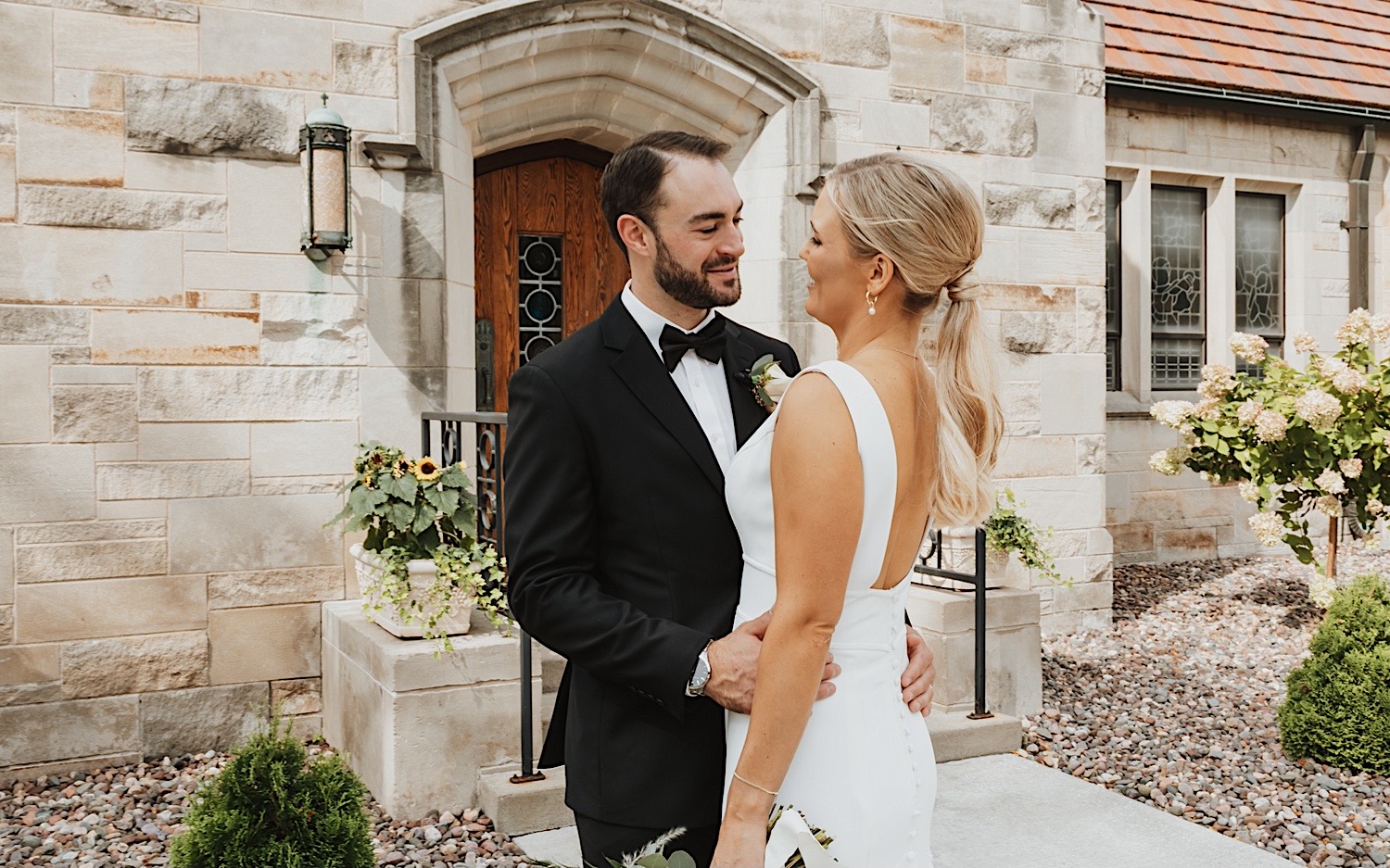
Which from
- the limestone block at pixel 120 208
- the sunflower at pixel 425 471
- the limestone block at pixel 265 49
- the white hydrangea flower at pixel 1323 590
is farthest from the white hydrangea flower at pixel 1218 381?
the limestone block at pixel 120 208

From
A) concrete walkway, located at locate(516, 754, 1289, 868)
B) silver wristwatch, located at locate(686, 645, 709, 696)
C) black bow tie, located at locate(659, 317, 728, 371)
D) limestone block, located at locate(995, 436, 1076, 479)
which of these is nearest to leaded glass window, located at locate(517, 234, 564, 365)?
limestone block, located at locate(995, 436, 1076, 479)

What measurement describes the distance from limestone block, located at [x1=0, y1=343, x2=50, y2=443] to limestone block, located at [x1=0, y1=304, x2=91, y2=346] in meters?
0.03

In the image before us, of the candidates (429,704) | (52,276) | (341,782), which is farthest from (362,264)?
(341,782)

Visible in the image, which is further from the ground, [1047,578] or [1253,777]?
[1047,578]

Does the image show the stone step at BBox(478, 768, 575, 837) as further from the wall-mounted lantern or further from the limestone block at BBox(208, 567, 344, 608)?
the wall-mounted lantern

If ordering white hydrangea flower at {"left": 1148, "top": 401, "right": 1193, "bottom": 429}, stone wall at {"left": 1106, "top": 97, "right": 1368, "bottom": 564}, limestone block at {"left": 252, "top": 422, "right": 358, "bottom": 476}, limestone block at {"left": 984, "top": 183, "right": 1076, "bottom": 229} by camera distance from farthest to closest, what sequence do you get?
stone wall at {"left": 1106, "top": 97, "right": 1368, "bottom": 564} → white hydrangea flower at {"left": 1148, "top": 401, "right": 1193, "bottom": 429} → limestone block at {"left": 984, "top": 183, "right": 1076, "bottom": 229} → limestone block at {"left": 252, "top": 422, "right": 358, "bottom": 476}

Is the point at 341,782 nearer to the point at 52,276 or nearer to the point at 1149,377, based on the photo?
the point at 52,276

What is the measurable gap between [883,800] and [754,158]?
4.85 metres

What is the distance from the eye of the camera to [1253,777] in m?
4.64

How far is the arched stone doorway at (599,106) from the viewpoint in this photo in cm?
532

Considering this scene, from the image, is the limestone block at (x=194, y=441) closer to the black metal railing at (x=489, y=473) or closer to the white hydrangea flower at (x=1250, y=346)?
the black metal railing at (x=489, y=473)

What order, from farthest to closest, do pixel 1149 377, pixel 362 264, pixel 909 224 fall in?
pixel 1149 377 → pixel 362 264 → pixel 909 224

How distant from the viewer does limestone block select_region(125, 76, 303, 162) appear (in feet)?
15.8

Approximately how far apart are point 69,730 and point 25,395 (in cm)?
135
